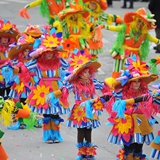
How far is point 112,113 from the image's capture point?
9016 mm

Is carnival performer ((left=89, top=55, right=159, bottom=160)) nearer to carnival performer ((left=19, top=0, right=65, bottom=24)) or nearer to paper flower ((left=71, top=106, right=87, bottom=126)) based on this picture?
paper flower ((left=71, top=106, right=87, bottom=126))

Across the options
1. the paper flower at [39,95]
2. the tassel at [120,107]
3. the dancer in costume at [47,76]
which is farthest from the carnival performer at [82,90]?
the tassel at [120,107]

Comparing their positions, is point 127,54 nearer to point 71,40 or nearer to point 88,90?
point 71,40

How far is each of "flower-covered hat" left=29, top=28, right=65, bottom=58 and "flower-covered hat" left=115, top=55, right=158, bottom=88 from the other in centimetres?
161

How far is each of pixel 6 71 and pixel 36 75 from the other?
18.6 inches

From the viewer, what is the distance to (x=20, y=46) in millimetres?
11383

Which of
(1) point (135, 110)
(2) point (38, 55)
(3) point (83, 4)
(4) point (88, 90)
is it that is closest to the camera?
(1) point (135, 110)

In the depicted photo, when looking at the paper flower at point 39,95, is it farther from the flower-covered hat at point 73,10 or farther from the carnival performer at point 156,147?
the flower-covered hat at point 73,10

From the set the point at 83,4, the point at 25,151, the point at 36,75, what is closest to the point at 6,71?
the point at 36,75

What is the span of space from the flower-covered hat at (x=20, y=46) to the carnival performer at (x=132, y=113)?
281 cm

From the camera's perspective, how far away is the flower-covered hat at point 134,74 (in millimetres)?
8859

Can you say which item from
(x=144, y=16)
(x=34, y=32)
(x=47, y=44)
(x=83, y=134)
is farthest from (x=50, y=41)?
(x=144, y=16)

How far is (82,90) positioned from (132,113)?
3.17 feet

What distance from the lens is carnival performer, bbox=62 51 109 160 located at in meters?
9.59
